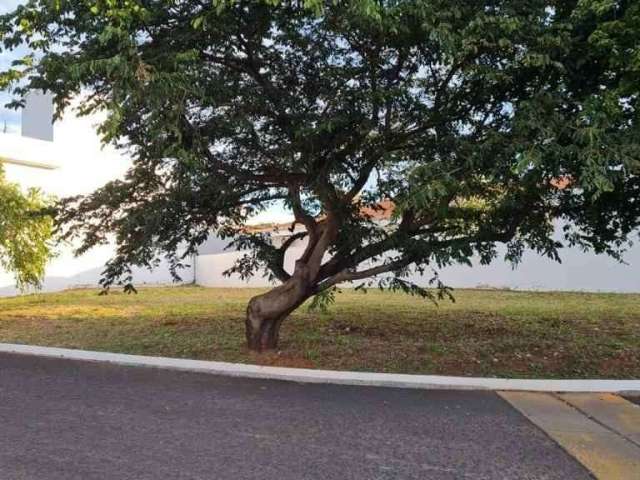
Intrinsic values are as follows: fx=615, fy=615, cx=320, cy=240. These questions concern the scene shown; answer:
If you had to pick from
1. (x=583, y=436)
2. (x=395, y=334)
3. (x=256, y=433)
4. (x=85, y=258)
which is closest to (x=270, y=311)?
(x=395, y=334)

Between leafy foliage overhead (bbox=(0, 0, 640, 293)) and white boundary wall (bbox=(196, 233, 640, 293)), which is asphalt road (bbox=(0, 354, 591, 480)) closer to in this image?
leafy foliage overhead (bbox=(0, 0, 640, 293))

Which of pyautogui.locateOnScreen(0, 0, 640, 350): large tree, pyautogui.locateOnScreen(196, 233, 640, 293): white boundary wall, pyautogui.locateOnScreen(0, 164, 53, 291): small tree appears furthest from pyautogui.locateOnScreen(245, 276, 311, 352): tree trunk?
pyautogui.locateOnScreen(196, 233, 640, 293): white boundary wall

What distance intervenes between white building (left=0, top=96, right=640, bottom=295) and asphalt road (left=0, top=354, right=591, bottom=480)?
11134 mm

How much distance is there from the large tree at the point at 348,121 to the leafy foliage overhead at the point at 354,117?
3 centimetres

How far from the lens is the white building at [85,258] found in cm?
1866

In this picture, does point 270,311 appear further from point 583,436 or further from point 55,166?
point 55,166

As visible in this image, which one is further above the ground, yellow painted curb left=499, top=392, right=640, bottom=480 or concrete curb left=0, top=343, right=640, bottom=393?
concrete curb left=0, top=343, right=640, bottom=393

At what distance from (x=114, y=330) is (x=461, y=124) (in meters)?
7.80

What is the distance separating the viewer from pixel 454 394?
698 centimetres

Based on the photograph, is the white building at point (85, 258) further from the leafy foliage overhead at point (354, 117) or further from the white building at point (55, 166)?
the leafy foliage overhead at point (354, 117)

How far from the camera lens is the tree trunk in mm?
9312

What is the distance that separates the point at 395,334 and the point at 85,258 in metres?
17.4

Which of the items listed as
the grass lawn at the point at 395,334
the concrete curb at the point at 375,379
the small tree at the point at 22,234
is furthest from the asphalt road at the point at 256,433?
the small tree at the point at 22,234

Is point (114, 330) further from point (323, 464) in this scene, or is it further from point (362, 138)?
point (323, 464)
